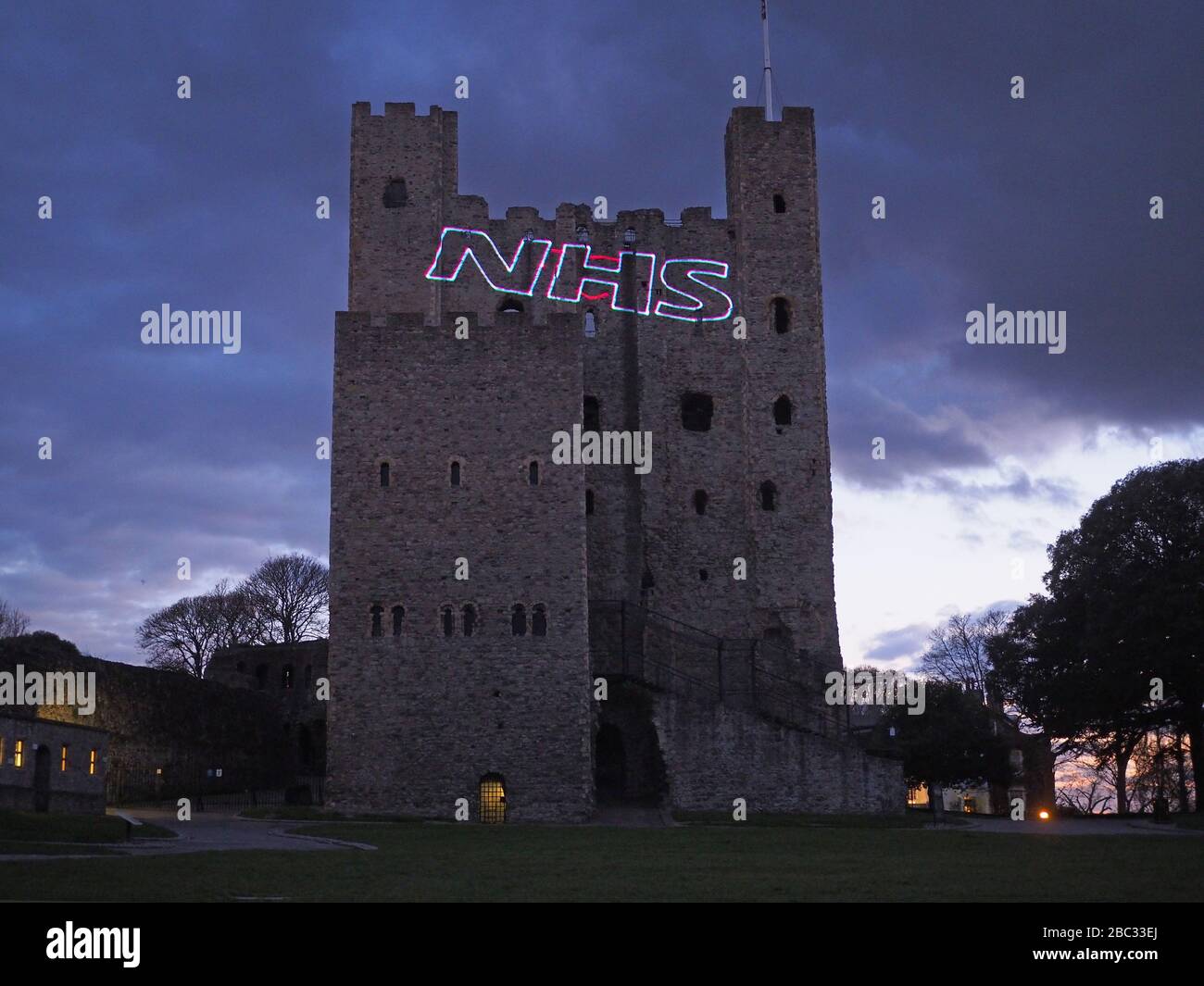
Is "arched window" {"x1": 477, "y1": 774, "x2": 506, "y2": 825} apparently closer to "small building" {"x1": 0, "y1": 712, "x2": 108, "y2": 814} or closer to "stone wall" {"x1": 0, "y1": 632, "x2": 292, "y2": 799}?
"small building" {"x1": 0, "y1": 712, "x2": 108, "y2": 814}

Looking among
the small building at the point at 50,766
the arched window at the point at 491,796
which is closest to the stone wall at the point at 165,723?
the small building at the point at 50,766

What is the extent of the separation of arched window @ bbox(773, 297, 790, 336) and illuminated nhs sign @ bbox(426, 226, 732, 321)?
1.69 m

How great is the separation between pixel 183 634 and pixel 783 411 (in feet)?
142

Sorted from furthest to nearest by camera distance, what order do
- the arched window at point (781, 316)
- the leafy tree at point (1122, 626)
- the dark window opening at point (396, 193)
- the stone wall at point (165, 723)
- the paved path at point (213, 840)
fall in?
1. the arched window at point (781, 316)
2. the dark window opening at point (396, 193)
3. the stone wall at point (165, 723)
4. the leafy tree at point (1122, 626)
5. the paved path at point (213, 840)

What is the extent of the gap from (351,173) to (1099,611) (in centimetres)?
2876

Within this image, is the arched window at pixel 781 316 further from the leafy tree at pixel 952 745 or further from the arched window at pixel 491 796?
the arched window at pixel 491 796

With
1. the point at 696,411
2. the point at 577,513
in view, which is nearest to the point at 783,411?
the point at 696,411

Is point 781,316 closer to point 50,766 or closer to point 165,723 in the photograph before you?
point 165,723

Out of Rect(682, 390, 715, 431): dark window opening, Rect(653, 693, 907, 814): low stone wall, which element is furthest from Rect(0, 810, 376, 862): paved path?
Rect(682, 390, 715, 431): dark window opening

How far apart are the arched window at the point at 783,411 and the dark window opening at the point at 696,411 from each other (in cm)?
226

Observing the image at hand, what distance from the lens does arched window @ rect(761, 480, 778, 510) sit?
4978 cm

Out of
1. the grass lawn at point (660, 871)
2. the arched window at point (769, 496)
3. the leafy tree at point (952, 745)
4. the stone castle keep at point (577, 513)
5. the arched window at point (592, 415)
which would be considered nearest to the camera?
the grass lawn at point (660, 871)

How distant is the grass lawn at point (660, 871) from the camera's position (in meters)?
15.2
